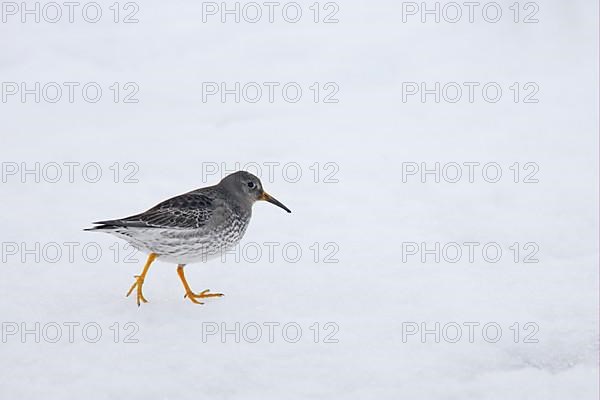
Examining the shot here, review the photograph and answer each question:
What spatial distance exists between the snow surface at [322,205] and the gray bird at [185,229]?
40 centimetres

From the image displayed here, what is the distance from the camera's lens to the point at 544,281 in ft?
25.1

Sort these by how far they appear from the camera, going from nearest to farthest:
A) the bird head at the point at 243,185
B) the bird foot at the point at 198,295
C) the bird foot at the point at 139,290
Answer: the bird foot at the point at 139,290
the bird foot at the point at 198,295
the bird head at the point at 243,185

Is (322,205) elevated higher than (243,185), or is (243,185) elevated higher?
(243,185)

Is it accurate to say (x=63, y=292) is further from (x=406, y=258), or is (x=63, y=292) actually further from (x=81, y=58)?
(x=81, y=58)

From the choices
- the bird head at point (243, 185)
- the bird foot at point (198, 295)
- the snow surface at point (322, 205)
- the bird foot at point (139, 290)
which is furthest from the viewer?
the bird head at point (243, 185)

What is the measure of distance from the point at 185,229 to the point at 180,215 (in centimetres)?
14

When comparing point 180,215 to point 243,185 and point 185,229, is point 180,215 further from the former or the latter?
point 243,185

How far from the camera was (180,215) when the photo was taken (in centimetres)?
734

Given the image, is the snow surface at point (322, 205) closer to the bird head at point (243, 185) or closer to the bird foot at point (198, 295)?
the bird foot at point (198, 295)

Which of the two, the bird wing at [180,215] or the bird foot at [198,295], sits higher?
the bird wing at [180,215]

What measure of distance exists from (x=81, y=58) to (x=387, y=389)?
8648 mm

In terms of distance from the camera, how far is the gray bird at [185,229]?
718 centimetres

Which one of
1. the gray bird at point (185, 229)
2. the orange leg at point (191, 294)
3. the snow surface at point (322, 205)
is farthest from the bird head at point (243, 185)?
the orange leg at point (191, 294)

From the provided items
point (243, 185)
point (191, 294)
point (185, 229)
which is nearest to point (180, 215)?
point (185, 229)
